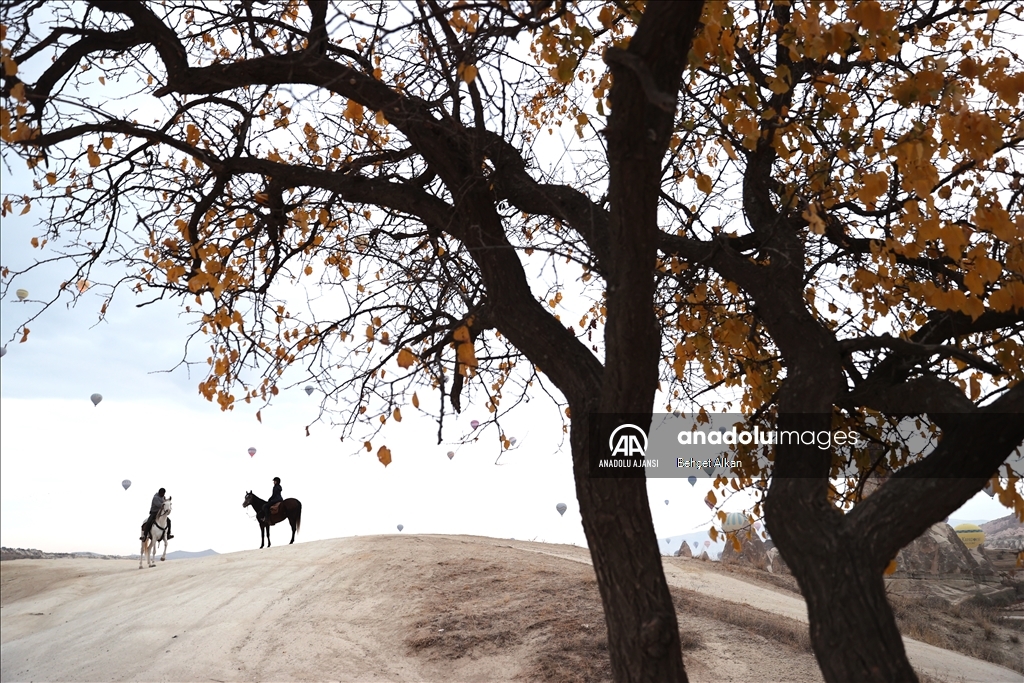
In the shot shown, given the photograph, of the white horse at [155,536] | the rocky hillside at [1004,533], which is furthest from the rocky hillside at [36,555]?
the rocky hillside at [1004,533]

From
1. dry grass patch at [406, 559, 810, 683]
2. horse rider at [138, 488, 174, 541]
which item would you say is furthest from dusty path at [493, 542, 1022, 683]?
horse rider at [138, 488, 174, 541]

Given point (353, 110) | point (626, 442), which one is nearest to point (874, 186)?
point (626, 442)

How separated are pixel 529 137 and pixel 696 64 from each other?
1957 mm

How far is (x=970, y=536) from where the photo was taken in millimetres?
15680

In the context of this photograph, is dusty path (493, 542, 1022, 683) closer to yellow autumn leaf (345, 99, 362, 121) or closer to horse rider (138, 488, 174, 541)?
yellow autumn leaf (345, 99, 362, 121)

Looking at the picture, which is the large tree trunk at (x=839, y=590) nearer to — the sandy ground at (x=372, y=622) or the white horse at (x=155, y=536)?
the sandy ground at (x=372, y=622)

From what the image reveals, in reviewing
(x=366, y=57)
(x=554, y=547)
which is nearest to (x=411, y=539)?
(x=554, y=547)

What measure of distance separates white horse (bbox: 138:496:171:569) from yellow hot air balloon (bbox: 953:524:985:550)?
15441 mm

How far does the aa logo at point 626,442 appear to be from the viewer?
4043 millimetres

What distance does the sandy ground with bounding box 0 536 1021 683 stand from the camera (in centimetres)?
805

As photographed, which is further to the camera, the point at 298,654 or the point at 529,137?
the point at 298,654

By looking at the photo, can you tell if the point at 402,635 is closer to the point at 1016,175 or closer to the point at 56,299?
the point at 56,299

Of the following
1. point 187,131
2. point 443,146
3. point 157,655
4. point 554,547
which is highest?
point 187,131

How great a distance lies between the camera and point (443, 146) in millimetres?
4906
